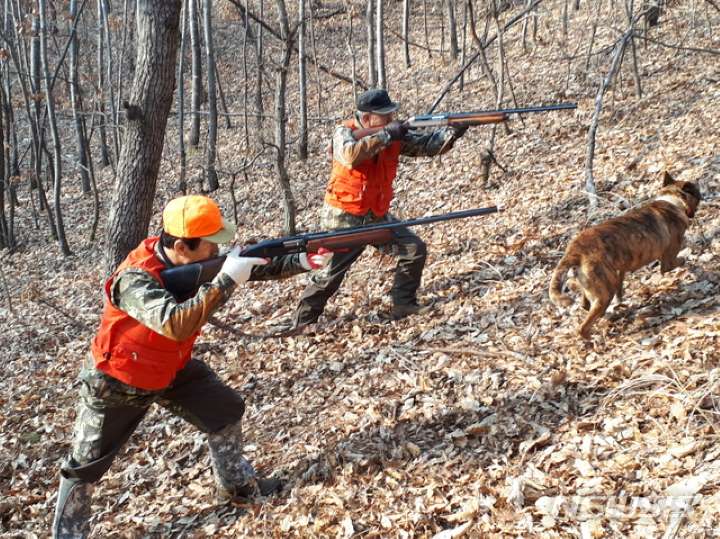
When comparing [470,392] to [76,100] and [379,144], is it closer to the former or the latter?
[379,144]

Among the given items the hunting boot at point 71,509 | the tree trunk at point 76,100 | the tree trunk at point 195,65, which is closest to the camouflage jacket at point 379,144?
the hunting boot at point 71,509

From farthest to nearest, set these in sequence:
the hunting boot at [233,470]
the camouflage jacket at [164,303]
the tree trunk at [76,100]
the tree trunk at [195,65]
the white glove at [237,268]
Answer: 1. the tree trunk at [195,65]
2. the tree trunk at [76,100]
3. the hunting boot at [233,470]
4. the white glove at [237,268]
5. the camouflage jacket at [164,303]

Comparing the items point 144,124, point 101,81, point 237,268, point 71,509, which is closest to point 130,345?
point 237,268

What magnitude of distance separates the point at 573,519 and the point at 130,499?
395 cm

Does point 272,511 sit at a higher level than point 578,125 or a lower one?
lower

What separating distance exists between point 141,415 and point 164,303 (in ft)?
4.10

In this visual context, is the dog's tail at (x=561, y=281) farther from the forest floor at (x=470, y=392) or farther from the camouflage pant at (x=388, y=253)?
the camouflage pant at (x=388, y=253)

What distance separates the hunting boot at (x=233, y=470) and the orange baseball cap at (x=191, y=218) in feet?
5.69

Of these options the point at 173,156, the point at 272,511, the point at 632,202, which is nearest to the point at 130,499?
the point at 272,511

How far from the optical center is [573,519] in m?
3.46

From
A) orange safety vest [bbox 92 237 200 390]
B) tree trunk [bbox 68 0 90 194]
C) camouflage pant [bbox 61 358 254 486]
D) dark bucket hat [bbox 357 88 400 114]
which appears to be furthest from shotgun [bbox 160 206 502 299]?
tree trunk [bbox 68 0 90 194]

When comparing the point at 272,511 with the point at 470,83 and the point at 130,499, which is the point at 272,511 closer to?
the point at 130,499

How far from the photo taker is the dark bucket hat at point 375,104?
6527 millimetres

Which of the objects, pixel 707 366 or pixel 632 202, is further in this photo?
pixel 632 202
